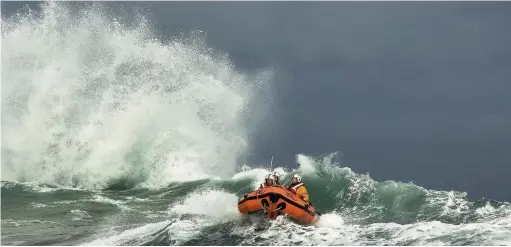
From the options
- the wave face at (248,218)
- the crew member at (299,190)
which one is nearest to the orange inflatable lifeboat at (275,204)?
the wave face at (248,218)

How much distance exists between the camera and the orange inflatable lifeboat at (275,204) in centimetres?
2033

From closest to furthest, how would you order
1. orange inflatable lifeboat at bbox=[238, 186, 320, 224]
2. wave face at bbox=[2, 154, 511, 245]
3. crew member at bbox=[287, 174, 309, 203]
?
wave face at bbox=[2, 154, 511, 245] < orange inflatable lifeboat at bbox=[238, 186, 320, 224] < crew member at bbox=[287, 174, 309, 203]

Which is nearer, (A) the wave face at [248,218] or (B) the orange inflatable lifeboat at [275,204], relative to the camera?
(A) the wave face at [248,218]

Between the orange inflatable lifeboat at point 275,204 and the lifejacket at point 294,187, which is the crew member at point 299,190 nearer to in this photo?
the lifejacket at point 294,187

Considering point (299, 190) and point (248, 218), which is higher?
point (299, 190)

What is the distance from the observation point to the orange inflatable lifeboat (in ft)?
66.7

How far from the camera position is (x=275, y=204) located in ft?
66.6

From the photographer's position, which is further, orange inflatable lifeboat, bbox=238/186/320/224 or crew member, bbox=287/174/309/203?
crew member, bbox=287/174/309/203

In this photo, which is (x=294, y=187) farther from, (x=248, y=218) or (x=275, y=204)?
(x=248, y=218)

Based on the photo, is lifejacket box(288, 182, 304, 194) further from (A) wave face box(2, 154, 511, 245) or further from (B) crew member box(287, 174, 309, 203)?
(A) wave face box(2, 154, 511, 245)

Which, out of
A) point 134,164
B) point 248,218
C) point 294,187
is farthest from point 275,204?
point 134,164

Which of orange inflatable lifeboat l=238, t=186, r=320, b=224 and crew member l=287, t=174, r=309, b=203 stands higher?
crew member l=287, t=174, r=309, b=203

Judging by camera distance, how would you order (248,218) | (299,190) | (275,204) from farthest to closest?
(299,190) < (248,218) < (275,204)

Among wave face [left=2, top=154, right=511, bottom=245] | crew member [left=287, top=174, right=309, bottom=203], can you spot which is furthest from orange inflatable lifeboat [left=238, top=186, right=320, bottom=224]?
crew member [left=287, top=174, right=309, bottom=203]
